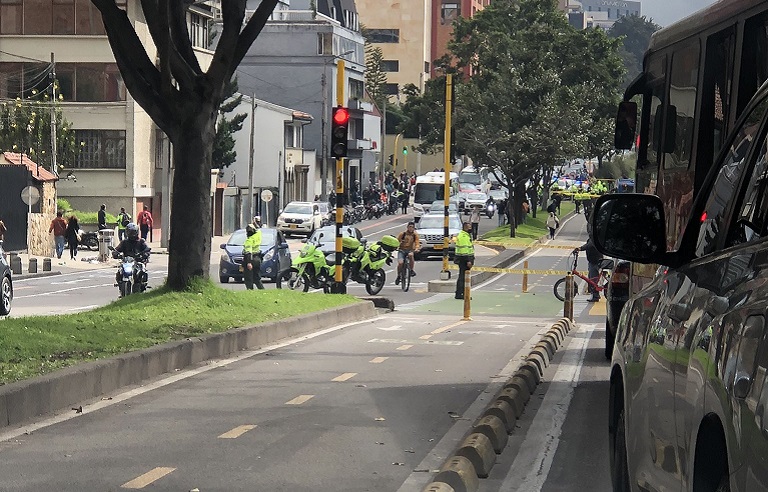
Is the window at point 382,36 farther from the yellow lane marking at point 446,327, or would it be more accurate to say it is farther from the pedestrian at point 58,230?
the yellow lane marking at point 446,327

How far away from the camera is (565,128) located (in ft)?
235

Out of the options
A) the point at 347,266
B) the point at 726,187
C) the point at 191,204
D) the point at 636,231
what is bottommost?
the point at 347,266

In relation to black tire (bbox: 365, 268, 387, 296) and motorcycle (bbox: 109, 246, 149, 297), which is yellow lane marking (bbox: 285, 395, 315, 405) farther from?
black tire (bbox: 365, 268, 387, 296)

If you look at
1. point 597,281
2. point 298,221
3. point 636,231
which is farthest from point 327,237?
point 636,231

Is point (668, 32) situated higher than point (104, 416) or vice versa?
point (668, 32)

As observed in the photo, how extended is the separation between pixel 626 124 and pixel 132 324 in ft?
18.8

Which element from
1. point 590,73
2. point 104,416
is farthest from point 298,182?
point 104,416

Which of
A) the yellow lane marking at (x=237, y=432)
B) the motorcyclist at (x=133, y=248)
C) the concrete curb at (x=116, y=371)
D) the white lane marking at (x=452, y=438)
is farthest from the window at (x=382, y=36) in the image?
the yellow lane marking at (x=237, y=432)

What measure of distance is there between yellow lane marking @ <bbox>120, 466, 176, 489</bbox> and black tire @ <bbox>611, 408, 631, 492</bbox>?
265 cm

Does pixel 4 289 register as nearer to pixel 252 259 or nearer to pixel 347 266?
pixel 252 259

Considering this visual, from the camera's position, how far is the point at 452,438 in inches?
383

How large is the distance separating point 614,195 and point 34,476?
411cm

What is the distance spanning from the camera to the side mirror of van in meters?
5.13

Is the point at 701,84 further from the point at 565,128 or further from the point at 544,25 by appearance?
the point at 544,25
